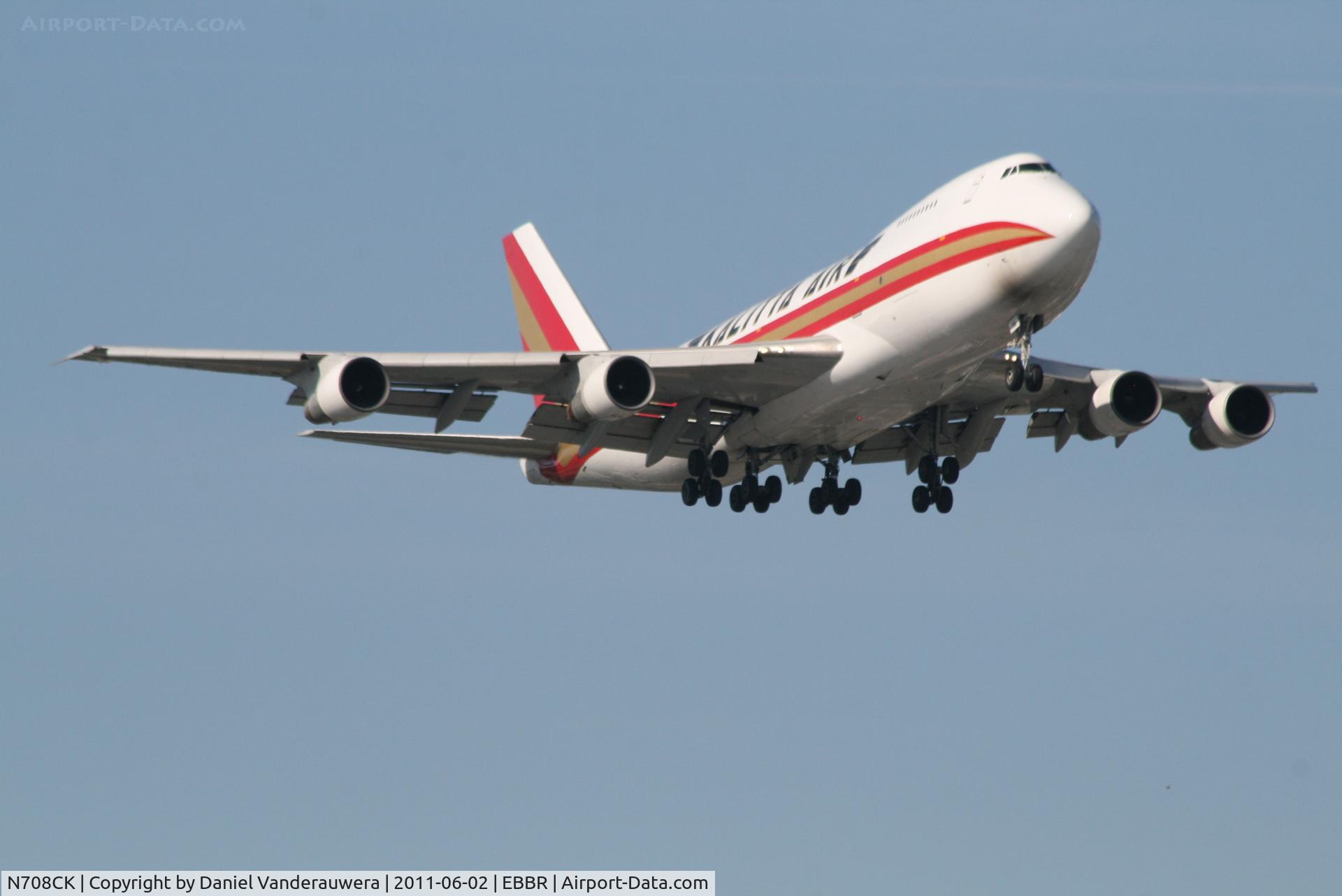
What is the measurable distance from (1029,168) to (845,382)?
5339mm

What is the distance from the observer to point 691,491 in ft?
132

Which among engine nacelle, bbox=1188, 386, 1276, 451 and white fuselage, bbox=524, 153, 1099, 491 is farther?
engine nacelle, bbox=1188, 386, 1276, 451

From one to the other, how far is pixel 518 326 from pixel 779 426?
14513 millimetres

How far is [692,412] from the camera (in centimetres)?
Answer: 3875

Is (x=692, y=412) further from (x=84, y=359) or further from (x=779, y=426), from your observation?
(x=84, y=359)

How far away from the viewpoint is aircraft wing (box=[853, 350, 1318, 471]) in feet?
127

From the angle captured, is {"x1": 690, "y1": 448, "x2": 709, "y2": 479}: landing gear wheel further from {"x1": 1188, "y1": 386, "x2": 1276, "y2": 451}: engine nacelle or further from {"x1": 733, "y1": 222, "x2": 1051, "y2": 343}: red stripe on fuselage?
{"x1": 1188, "y1": 386, "x2": 1276, "y2": 451}: engine nacelle

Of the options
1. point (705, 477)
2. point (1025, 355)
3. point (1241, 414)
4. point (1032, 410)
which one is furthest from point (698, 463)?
point (1241, 414)

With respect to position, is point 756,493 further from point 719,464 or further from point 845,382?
point 845,382

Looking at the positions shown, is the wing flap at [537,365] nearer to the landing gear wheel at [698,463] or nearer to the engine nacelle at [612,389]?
the engine nacelle at [612,389]

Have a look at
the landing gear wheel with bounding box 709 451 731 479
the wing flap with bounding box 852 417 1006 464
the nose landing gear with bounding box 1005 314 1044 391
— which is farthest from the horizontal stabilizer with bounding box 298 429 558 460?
the nose landing gear with bounding box 1005 314 1044 391

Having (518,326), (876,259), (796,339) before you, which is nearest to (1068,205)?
(876,259)

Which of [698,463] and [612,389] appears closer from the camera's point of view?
[612,389]

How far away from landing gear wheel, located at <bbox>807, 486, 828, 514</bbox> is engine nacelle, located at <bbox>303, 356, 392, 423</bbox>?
11.7m
